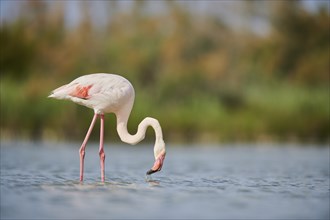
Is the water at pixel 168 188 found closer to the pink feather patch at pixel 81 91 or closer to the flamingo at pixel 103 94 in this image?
the flamingo at pixel 103 94

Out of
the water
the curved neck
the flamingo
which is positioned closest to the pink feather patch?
the flamingo

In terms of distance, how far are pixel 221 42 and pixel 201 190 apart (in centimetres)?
3128

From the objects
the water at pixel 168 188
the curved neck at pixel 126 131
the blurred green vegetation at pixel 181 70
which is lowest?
the water at pixel 168 188

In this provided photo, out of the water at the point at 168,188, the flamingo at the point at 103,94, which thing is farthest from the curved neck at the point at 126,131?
the water at the point at 168,188

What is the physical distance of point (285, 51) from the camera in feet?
120

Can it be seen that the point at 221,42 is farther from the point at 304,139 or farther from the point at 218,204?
the point at 218,204

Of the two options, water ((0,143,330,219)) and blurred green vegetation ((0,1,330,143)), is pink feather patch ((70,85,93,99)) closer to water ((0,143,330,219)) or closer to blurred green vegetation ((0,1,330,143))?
water ((0,143,330,219))

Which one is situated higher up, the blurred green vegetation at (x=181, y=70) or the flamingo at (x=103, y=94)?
the blurred green vegetation at (x=181, y=70)

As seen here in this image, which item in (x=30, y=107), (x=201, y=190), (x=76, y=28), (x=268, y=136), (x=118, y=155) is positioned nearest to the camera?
(x=201, y=190)

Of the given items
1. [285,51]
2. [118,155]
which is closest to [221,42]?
[285,51]

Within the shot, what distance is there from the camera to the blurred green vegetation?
24.3 m

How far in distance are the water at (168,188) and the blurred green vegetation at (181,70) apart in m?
7.49

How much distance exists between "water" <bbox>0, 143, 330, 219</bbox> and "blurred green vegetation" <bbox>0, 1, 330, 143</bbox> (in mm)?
7486

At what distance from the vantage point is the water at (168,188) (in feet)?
23.7
